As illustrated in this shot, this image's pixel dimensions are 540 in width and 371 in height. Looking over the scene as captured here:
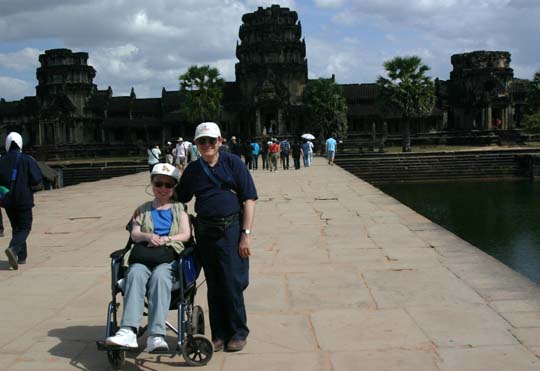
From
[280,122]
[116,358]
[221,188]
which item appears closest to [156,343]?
[116,358]

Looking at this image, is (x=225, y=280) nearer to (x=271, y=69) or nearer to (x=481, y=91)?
(x=271, y=69)

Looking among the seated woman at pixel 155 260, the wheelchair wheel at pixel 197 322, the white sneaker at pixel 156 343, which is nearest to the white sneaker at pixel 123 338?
the seated woman at pixel 155 260

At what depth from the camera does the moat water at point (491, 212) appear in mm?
14999

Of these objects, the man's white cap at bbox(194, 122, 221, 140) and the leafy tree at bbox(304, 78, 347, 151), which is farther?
the leafy tree at bbox(304, 78, 347, 151)

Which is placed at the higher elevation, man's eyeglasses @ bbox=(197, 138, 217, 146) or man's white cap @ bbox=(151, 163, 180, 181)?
man's eyeglasses @ bbox=(197, 138, 217, 146)

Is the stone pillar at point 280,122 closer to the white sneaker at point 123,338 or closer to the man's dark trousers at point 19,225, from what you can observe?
the man's dark trousers at point 19,225

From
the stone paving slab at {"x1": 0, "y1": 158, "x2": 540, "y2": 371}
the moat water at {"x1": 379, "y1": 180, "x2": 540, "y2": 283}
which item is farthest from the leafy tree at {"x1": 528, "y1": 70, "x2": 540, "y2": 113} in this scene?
the stone paving slab at {"x1": 0, "y1": 158, "x2": 540, "y2": 371}

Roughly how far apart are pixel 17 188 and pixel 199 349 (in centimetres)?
458

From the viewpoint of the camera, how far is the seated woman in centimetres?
416

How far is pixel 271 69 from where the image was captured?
63.5m

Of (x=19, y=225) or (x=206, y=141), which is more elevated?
(x=206, y=141)

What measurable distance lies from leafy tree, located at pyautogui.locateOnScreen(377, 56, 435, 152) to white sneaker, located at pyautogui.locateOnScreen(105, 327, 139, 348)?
4404 cm

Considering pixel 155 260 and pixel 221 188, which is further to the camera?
pixel 221 188

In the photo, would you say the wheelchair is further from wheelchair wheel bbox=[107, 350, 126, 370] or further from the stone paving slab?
the stone paving slab
